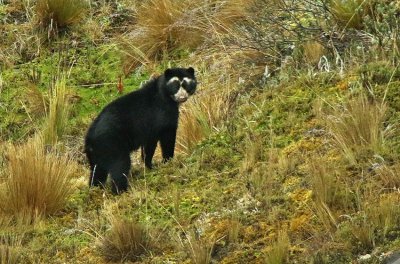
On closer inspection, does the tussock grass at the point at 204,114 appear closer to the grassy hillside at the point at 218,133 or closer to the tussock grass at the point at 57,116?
the grassy hillside at the point at 218,133

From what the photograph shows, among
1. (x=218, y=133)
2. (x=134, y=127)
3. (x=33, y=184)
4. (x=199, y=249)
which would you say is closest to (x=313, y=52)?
(x=218, y=133)

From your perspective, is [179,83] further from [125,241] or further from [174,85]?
[125,241]

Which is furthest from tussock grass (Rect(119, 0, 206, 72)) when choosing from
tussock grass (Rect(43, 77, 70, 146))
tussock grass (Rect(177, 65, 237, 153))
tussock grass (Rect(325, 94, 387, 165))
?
tussock grass (Rect(325, 94, 387, 165))

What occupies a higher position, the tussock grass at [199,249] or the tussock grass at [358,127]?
the tussock grass at [358,127]

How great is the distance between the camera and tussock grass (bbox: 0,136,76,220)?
683 centimetres

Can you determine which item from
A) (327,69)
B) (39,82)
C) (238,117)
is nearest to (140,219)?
(238,117)

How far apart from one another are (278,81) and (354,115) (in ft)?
7.55

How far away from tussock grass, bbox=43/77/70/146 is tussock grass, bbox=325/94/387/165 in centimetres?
402

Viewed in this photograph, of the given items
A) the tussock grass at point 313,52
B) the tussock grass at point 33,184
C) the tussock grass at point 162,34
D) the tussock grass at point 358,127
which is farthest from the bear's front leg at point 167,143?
the tussock grass at point 162,34

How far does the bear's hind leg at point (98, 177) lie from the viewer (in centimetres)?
771

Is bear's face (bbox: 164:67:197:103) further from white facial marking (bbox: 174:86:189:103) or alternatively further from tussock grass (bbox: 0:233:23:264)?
tussock grass (bbox: 0:233:23:264)

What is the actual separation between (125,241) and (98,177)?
2.04 m

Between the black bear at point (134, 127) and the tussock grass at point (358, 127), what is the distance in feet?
6.15

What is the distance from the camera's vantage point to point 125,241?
5805mm
